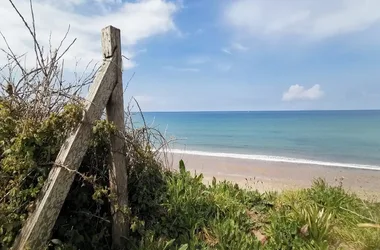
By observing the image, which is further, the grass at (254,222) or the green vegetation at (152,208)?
the grass at (254,222)

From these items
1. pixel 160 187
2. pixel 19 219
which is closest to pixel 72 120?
pixel 19 219

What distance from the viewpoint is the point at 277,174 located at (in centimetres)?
1245

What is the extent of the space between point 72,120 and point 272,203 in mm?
3382

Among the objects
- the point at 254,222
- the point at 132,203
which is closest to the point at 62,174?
the point at 132,203

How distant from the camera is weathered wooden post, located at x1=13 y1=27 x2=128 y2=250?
2.61 meters

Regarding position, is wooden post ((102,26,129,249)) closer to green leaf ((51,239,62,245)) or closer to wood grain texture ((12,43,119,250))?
wood grain texture ((12,43,119,250))

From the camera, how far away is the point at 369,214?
4113 millimetres

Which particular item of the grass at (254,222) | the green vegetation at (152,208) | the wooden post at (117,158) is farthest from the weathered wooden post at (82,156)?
the grass at (254,222)

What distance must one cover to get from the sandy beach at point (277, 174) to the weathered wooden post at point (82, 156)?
6.75 m

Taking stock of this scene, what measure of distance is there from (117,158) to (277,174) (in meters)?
10.4

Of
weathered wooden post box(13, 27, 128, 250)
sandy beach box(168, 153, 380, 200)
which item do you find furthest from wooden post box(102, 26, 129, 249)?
sandy beach box(168, 153, 380, 200)

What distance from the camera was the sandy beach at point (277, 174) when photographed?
10.4m

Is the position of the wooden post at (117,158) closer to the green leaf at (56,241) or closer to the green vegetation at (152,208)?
the green vegetation at (152,208)

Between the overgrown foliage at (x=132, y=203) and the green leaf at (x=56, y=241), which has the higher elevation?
the overgrown foliage at (x=132, y=203)
